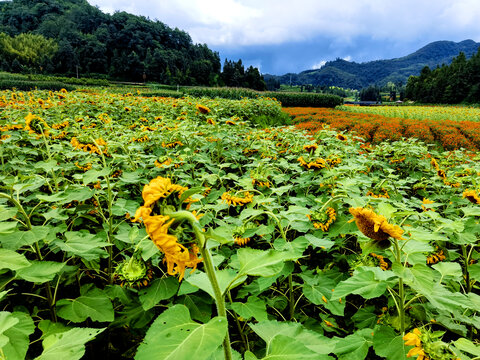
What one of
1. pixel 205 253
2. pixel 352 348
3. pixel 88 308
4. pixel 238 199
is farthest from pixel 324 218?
pixel 88 308

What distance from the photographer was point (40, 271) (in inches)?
41.8

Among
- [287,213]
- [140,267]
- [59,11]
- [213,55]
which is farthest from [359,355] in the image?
[59,11]

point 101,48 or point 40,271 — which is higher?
point 101,48

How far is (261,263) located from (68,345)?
0.59 metres

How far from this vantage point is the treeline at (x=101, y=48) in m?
61.9

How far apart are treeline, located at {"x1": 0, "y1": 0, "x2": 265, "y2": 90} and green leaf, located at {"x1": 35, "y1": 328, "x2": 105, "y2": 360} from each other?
6402 cm

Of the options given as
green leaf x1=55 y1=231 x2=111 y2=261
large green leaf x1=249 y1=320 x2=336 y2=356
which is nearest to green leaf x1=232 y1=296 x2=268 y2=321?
large green leaf x1=249 y1=320 x2=336 y2=356

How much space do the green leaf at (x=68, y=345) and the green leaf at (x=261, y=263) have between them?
0.42m

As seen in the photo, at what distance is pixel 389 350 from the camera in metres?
1.04

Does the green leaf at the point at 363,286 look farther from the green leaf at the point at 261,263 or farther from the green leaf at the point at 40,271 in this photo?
the green leaf at the point at 40,271

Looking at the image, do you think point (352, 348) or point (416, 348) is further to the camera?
point (352, 348)

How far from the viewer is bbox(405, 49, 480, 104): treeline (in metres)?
45.9

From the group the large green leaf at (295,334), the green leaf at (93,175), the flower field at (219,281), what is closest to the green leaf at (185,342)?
the flower field at (219,281)

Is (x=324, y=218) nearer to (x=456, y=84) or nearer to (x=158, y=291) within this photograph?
(x=158, y=291)
